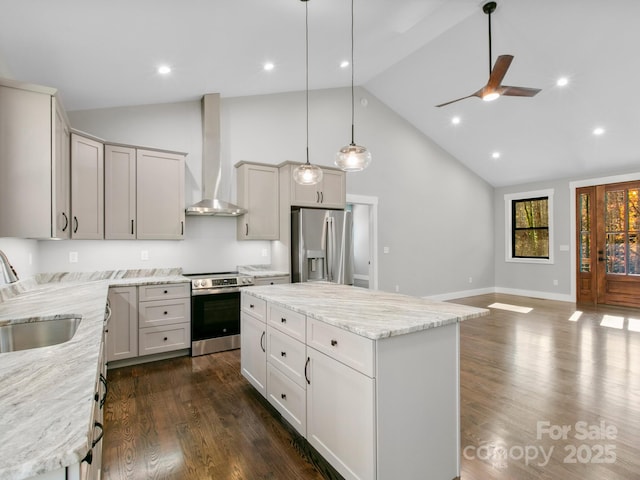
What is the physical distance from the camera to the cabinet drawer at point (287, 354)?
6.62 feet

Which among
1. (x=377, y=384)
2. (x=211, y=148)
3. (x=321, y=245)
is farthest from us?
(x=321, y=245)

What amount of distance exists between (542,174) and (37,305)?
325 inches

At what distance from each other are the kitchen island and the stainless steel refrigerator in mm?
2233

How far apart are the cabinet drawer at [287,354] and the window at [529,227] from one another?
7.00m

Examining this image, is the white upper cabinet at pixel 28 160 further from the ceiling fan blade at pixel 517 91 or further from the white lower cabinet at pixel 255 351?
the ceiling fan blade at pixel 517 91

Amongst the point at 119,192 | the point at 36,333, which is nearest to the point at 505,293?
the point at 119,192

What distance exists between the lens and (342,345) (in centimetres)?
168

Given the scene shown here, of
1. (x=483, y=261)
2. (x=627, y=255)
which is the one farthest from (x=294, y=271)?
(x=627, y=255)

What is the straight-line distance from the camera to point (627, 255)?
6.08 metres

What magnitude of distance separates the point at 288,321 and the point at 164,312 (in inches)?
80.2

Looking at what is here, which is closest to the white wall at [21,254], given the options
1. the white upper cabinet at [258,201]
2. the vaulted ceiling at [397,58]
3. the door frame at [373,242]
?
the vaulted ceiling at [397,58]

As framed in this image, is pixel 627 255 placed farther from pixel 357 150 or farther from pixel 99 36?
pixel 99 36

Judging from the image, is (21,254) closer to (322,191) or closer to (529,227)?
(322,191)

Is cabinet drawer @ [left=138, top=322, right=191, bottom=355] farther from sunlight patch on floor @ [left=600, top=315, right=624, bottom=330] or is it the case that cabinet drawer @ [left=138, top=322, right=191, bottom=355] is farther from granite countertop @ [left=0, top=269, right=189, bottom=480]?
A: sunlight patch on floor @ [left=600, top=315, right=624, bottom=330]
